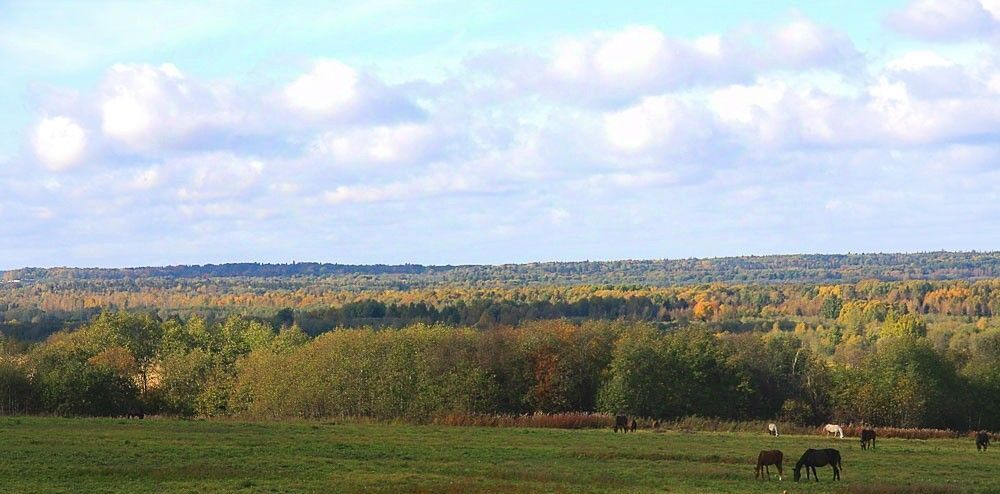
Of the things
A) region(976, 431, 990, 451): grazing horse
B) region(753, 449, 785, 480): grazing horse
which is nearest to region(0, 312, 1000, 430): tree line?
region(976, 431, 990, 451): grazing horse

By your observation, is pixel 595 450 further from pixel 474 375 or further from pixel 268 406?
pixel 268 406

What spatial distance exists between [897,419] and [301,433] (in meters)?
58.9

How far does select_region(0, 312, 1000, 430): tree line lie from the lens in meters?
87.6

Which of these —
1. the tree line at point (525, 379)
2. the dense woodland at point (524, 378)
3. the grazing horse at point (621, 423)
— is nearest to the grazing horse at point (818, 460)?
the grazing horse at point (621, 423)

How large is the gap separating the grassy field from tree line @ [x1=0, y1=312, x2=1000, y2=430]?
79.8ft

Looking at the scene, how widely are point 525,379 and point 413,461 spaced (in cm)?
5064

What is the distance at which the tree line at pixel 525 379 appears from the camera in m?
87.6

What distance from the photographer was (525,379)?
94.5 m

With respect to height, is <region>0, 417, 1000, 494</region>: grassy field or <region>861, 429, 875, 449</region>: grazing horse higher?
<region>0, 417, 1000, 494</region>: grassy field

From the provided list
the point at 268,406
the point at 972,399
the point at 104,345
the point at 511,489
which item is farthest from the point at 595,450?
the point at 104,345

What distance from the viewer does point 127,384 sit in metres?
86.4

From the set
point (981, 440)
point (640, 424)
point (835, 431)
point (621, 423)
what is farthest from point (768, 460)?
point (640, 424)

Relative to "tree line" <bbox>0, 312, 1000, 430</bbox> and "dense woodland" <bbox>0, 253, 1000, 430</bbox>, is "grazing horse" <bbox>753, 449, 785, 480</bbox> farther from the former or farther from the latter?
"dense woodland" <bbox>0, 253, 1000, 430</bbox>

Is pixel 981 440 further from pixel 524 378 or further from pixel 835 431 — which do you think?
pixel 524 378
